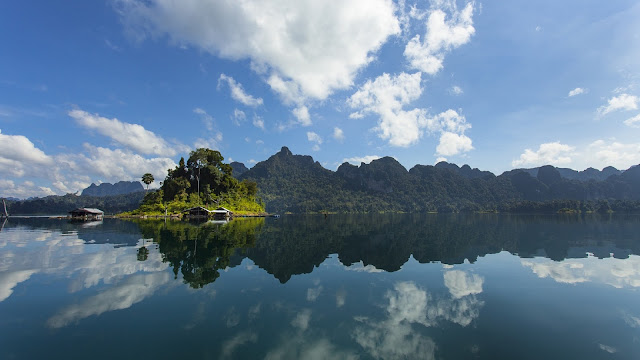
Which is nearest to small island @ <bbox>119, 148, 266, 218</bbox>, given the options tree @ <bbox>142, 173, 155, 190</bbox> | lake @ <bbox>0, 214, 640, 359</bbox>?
tree @ <bbox>142, 173, 155, 190</bbox>

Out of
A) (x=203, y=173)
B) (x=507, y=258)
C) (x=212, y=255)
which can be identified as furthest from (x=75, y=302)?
(x=203, y=173)

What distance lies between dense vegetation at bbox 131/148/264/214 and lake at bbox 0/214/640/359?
74374mm

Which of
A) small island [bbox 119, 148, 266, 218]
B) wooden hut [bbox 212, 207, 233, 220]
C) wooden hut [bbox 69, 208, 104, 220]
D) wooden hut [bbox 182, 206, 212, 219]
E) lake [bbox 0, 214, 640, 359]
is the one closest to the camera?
lake [bbox 0, 214, 640, 359]

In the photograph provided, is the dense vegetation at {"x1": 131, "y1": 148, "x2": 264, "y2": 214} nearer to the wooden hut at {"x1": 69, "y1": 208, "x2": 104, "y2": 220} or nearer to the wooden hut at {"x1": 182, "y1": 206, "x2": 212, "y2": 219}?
the wooden hut at {"x1": 182, "y1": 206, "x2": 212, "y2": 219}

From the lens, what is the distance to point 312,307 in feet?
40.8

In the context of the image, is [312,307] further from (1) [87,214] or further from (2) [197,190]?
(2) [197,190]

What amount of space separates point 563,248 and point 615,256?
4.70 metres

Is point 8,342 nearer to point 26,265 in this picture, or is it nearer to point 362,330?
point 362,330

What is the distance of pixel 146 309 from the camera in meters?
11.7

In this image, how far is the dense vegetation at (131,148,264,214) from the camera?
93750mm

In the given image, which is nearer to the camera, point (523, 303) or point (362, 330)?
point (362, 330)

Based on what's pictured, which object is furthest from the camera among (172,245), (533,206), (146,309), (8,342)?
(533,206)

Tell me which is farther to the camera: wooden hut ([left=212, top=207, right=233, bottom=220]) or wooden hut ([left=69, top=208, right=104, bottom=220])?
wooden hut ([left=212, top=207, right=233, bottom=220])

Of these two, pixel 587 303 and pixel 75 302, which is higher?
pixel 75 302
